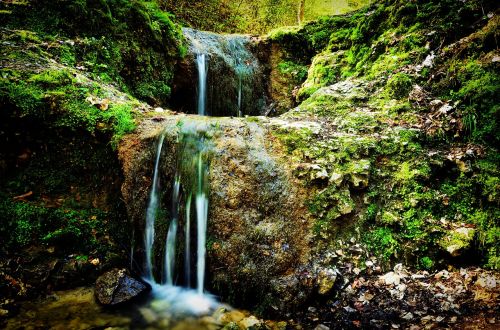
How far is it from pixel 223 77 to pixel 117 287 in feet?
21.8

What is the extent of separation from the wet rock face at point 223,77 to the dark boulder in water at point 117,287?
532 cm

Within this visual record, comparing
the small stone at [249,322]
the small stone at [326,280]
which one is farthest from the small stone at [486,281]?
the small stone at [249,322]

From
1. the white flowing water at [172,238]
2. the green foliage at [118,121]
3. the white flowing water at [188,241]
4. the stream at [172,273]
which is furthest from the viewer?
the green foliage at [118,121]

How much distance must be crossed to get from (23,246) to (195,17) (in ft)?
40.8

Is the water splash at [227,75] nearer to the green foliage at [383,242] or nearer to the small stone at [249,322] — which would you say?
the green foliage at [383,242]

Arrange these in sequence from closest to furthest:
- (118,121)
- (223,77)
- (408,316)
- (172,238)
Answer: (408,316) < (172,238) < (118,121) < (223,77)

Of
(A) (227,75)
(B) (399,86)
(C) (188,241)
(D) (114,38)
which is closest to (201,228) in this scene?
(C) (188,241)

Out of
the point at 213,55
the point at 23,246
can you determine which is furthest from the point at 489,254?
the point at 213,55

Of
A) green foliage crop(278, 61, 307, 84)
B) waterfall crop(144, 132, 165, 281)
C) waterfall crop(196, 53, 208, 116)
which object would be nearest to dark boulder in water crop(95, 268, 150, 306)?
waterfall crop(144, 132, 165, 281)

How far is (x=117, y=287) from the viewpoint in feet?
13.1

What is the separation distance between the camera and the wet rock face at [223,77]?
27.4 feet

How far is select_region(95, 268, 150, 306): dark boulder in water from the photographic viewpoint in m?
3.86

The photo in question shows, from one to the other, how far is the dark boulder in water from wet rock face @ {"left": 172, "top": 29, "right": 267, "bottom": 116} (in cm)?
532

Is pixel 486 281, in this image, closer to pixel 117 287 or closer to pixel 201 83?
pixel 117 287
